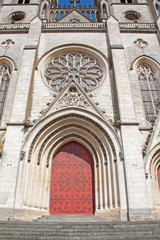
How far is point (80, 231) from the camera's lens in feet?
18.8

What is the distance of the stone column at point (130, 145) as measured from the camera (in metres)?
7.46

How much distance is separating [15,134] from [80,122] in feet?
10.3

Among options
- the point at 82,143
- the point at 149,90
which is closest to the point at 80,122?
the point at 82,143

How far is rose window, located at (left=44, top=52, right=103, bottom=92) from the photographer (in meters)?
12.1

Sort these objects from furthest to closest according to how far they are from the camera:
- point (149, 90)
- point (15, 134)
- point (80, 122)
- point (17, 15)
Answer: point (17, 15) → point (149, 90) → point (80, 122) → point (15, 134)

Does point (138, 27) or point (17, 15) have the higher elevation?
point (17, 15)

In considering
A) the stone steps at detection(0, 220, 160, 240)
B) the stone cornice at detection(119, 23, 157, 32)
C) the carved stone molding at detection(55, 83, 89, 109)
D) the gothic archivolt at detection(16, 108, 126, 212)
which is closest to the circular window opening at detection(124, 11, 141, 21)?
the stone cornice at detection(119, 23, 157, 32)

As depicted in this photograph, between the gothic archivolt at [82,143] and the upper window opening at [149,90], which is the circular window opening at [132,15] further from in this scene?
the gothic archivolt at [82,143]

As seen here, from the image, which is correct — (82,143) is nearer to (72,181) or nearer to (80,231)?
(72,181)

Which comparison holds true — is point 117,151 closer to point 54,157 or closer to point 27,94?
point 54,157

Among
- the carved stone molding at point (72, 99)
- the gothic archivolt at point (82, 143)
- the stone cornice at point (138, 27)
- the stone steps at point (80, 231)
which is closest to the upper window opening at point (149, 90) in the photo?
the gothic archivolt at point (82, 143)

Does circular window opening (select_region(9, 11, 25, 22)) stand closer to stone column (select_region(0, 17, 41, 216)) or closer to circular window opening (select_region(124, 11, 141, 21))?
stone column (select_region(0, 17, 41, 216))

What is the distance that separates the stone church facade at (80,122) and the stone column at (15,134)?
4 centimetres

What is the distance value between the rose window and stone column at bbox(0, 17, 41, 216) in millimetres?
1510
